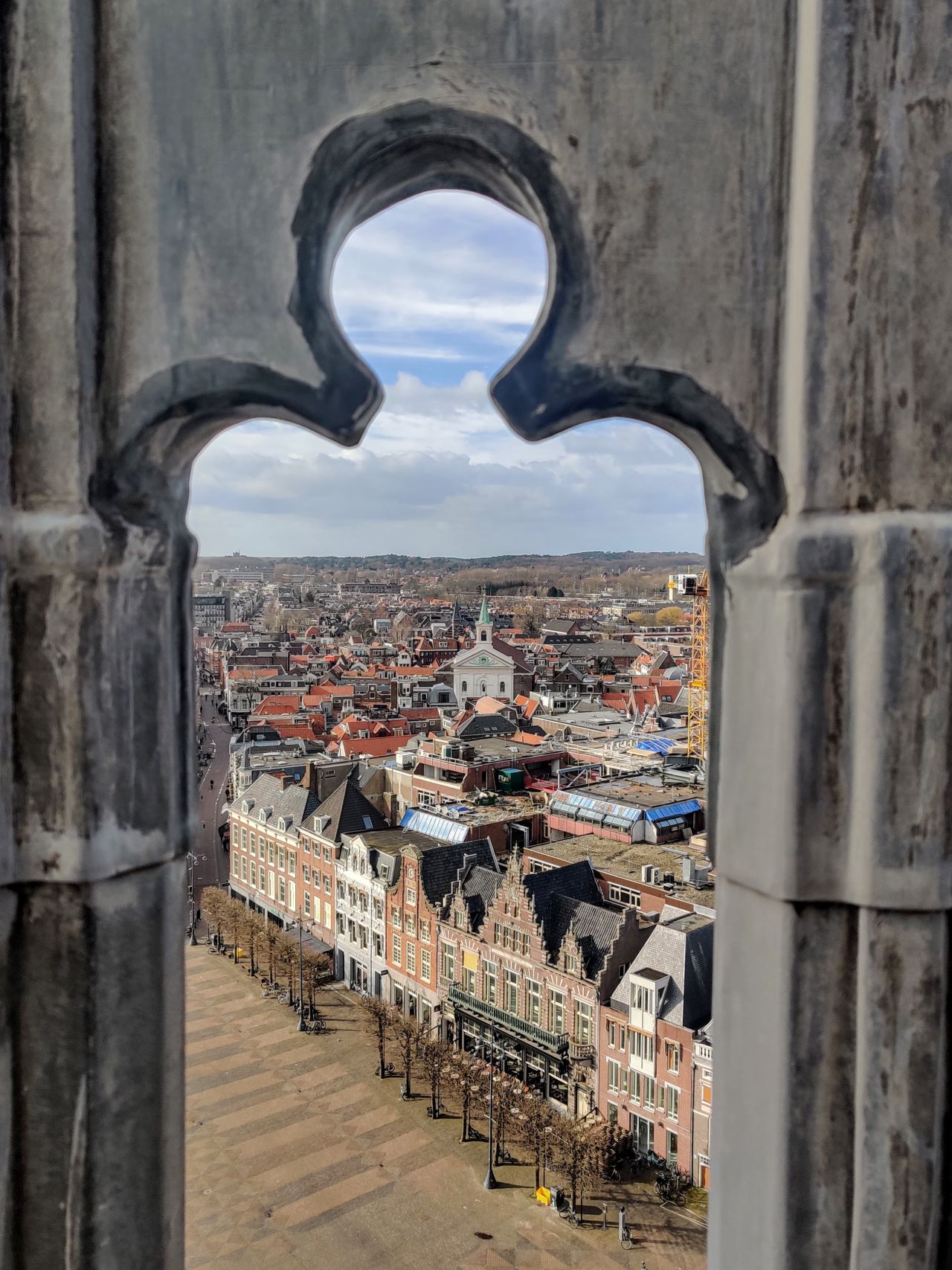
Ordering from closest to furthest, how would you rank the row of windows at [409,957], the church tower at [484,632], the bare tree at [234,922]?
the row of windows at [409,957] → the bare tree at [234,922] → the church tower at [484,632]

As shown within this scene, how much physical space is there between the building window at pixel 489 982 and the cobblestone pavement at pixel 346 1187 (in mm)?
3299

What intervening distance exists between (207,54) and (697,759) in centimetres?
4534

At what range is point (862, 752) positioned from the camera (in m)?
1.80

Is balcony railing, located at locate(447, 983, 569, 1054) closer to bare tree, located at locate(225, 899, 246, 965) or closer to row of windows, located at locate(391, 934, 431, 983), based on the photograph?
row of windows, located at locate(391, 934, 431, 983)

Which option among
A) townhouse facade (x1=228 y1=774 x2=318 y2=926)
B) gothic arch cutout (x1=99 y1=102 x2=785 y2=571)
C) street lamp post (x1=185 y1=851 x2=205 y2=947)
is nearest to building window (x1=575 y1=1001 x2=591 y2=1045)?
townhouse facade (x1=228 y1=774 x2=318 y2=926)

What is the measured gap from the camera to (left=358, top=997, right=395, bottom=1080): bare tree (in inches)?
1115

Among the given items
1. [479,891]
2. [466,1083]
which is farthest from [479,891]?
[466,1083]

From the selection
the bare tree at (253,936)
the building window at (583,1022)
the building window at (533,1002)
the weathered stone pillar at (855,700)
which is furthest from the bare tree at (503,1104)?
the weathered stone pillar at (855,700)

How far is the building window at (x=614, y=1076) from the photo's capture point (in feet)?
77.7

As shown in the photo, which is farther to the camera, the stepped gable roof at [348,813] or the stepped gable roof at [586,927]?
the stepped gable roof at [348,813]

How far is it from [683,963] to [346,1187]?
940cm

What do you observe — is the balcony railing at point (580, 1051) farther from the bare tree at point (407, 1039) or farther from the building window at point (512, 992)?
the bare tree at point (407, 1039)

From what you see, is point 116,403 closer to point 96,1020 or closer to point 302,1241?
point 96,1020

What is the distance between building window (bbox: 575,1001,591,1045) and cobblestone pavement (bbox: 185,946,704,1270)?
3.30 metres
